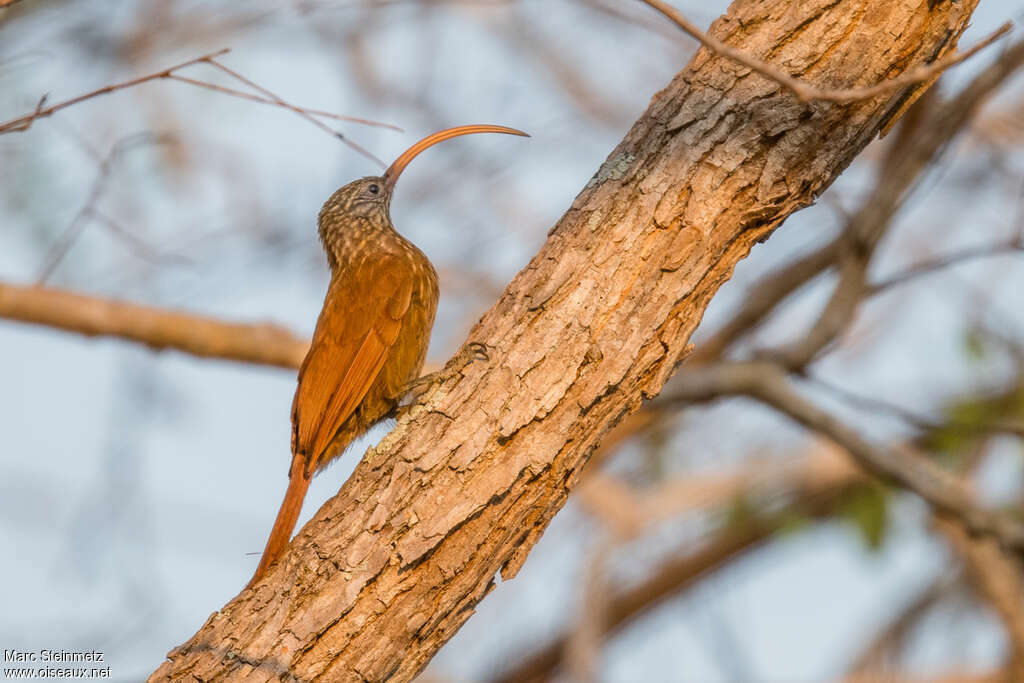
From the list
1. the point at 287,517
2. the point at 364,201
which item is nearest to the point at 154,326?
the point at 364,201

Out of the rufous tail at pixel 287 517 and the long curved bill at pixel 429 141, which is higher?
the long curved bill at pixel 429 141

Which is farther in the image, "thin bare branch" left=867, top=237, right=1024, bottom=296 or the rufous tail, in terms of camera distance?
"thin bare branch" left=867, top=237, right=1024, bottom=296

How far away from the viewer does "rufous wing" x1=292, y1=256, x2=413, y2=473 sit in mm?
3260

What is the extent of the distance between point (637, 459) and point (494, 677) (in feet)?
5.52

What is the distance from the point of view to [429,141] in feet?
13.0

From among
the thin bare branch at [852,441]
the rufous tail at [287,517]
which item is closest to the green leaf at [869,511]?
the thin bare branch at [852,441]

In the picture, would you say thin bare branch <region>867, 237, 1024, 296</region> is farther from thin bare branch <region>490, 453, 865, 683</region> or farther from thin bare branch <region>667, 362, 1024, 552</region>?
thin bare branch <region>490, 453, 865, 683</region>

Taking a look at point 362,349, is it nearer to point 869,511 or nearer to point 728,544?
point 728,544

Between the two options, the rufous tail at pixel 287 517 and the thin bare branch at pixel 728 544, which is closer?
the rufous tail at pixel 287 517

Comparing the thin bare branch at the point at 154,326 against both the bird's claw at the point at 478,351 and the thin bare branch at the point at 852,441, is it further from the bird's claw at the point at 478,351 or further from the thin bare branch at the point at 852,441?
the bird's claw at the point at 478,351

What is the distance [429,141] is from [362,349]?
3.11 ft

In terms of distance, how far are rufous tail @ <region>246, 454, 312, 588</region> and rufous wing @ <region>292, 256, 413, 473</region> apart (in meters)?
0.04

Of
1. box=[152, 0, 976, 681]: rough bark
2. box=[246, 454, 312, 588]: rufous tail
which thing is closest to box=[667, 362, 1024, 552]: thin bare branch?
box=[246, 454, 312, 588]: rufous tail

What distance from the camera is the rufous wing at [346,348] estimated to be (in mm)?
3260
